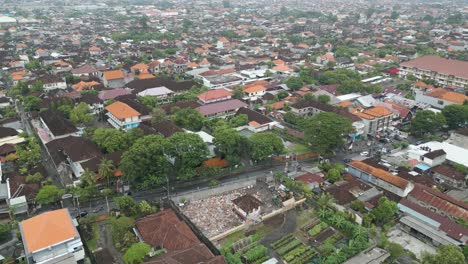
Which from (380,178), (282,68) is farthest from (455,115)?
(282,68)

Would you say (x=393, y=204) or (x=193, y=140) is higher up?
(x=193, y=140)

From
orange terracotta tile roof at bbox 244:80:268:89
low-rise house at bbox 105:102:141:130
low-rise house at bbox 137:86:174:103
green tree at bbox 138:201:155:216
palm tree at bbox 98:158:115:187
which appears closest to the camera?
green tree at bbox 138:201:155:216

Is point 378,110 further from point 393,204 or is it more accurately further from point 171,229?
point 171,229

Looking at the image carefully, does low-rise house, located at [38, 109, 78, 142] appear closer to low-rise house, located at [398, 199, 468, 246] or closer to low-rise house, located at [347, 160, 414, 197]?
low-rise house, located at [347, 160, 414, 197]

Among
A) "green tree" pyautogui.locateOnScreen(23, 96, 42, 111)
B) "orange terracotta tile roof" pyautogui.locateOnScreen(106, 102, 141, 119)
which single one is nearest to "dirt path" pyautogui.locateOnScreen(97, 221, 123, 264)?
"orange terracotta tile roof" pyautogui.locateOnScreen(106, 102, 141, 119)

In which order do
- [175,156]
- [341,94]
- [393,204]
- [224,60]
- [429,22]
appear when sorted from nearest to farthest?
A: [393,204] → [175,156] → [341,94] → [224,60] → [429,22]

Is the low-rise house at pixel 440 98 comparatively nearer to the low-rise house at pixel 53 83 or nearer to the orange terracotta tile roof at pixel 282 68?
the orange terracotta tile roof at pixel 282 68

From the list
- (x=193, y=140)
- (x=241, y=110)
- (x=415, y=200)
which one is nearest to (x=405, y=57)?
(x=241, y=110)

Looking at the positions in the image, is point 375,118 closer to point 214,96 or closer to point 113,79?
point 214,96
